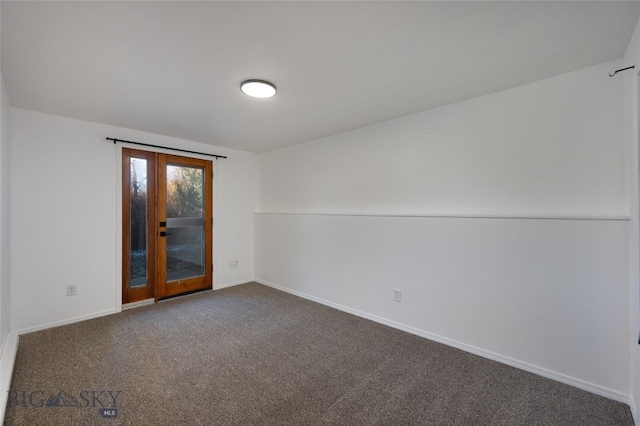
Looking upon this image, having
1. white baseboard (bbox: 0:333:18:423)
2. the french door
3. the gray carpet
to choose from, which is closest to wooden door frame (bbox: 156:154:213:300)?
the french door

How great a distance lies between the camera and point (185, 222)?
414 cm

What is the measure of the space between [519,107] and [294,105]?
205cm

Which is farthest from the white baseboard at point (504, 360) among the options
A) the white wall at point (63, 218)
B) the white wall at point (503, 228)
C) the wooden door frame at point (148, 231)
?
the white wall at point (63, 218)

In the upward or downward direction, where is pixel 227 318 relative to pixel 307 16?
downward

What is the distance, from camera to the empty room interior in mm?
1692

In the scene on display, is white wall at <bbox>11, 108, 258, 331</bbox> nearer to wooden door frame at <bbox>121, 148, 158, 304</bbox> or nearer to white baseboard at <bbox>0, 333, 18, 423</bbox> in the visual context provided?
wooden door frame at <bbox>121, 148, 158, 304</bbox>

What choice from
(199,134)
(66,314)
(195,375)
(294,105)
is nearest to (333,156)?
(294,105)

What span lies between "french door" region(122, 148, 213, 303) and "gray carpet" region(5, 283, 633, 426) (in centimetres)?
84

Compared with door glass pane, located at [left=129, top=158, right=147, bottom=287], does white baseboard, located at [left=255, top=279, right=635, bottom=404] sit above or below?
below

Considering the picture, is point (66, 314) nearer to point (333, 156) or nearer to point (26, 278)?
point (26, 278)

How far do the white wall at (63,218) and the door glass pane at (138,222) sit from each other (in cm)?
18

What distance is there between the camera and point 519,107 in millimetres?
2348

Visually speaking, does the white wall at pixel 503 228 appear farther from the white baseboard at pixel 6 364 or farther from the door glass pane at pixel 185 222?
the white baseboard at pixel 6 364

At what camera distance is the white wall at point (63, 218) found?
286 centimetres
